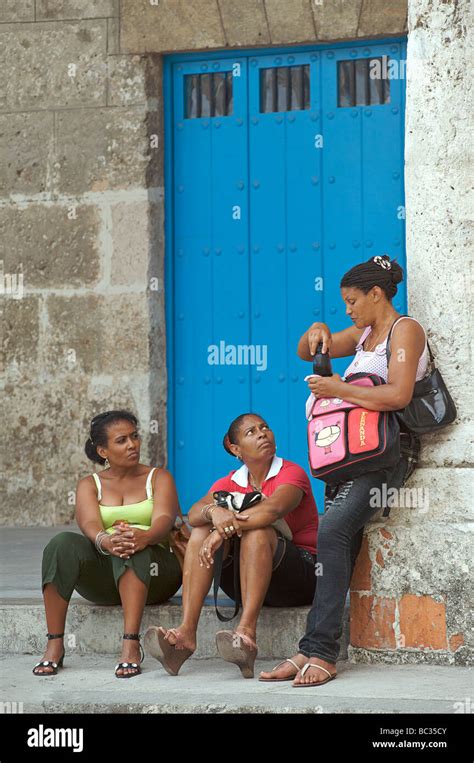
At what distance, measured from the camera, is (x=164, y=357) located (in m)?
8.01

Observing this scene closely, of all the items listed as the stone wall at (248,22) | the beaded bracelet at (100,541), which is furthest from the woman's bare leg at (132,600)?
the stone wall at (248,22)

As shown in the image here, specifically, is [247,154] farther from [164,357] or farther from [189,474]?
[189,474]

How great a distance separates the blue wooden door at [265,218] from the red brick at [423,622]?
103 inches

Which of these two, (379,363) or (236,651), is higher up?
(379,363)

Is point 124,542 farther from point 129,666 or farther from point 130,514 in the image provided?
point 129,666

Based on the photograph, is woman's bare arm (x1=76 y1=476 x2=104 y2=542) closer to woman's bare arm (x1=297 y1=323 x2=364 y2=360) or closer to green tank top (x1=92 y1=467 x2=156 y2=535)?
green tank top (x1=92 y1=467 x2=156 y2=535)

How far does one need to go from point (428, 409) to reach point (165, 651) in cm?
136

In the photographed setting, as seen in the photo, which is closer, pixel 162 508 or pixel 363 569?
pixel 363 569

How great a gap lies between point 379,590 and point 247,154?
11.5 feet

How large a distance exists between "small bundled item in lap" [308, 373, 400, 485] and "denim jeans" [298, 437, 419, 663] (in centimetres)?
6

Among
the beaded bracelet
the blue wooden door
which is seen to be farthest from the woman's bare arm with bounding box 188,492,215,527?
the blue wooden door

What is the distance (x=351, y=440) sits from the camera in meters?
4.96

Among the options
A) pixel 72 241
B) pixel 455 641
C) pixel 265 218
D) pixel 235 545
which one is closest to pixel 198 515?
pixel 235 545
